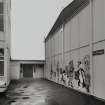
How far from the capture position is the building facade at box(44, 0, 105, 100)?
1202cm

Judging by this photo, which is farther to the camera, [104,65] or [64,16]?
[64,16]

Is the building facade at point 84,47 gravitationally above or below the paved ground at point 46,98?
above

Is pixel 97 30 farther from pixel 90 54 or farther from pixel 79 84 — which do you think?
pixel 79 84

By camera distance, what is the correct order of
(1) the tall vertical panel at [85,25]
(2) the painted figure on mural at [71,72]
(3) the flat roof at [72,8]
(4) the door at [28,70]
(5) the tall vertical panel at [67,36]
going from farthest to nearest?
(4) the door at [28,70]
(5) the tall vertical panel at [67,36]
(2) the painted figure on mural at [71,72]
(3) the flat roof at [72,8]
(1) the tall vertical panel at [85,25]

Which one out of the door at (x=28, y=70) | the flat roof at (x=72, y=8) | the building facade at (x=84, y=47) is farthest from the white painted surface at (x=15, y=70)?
the flat roof at (x=72, y=8)

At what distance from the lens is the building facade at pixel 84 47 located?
1202 centimetres

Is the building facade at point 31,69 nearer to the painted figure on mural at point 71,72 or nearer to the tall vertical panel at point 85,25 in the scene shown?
the painted figure on mural at point 71,72

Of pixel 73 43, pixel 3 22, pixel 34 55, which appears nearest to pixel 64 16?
pixel 73 43

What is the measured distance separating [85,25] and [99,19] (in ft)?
8.59

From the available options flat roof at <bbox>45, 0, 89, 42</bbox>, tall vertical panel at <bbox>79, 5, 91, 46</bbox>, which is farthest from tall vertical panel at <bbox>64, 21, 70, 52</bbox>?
tall vertical panel at <bbox>79, 5, 91, 46</bbox>

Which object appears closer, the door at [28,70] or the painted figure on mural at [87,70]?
the painted figure on mural at [87,70]

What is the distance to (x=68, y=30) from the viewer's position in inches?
775

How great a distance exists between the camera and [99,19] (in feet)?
40.0

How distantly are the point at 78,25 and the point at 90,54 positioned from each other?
399 centimetres
